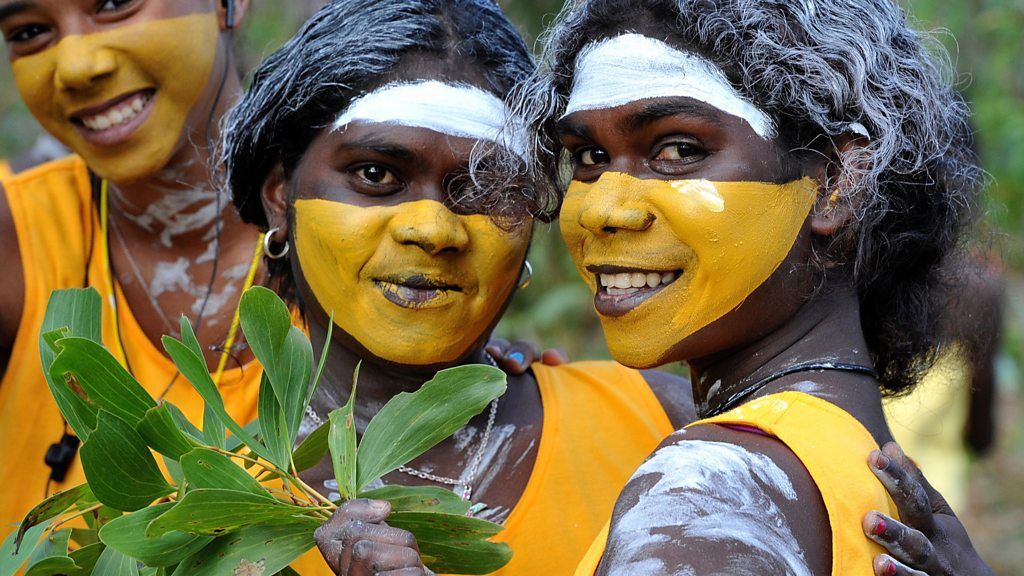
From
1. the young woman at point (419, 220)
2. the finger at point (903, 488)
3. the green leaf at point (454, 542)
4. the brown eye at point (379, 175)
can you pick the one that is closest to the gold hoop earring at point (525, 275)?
the young woman at point (419, 220)

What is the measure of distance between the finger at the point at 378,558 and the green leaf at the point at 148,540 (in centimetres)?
29

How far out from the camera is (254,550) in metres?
1.89

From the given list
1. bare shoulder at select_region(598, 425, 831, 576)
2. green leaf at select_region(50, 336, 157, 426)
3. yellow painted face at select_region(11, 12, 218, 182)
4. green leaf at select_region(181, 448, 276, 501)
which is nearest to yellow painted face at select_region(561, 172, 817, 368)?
bare shoulder at select_region(598, 425, 831, 576)

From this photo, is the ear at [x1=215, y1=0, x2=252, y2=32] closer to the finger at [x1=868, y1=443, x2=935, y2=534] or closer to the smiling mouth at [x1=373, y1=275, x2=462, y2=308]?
the smiling mouth at [x1=373, y1=275, x2=462, y2=308]

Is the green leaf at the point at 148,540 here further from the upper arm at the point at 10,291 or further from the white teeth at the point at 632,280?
the upper arm at the point at 10,291

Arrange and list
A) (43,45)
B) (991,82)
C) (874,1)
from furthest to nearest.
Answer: (991,82) < (43,45) < (874,1)

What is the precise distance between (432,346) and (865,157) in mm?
997

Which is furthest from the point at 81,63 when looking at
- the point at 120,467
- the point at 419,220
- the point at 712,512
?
the point at 712,512

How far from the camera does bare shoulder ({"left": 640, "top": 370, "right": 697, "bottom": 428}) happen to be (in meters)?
2.93

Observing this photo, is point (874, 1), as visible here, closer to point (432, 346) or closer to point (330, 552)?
point (432, 346)

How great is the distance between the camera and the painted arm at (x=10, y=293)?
327 centimetres

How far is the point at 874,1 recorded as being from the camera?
2.26 m

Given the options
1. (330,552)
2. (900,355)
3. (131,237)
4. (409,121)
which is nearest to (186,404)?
(131,237)

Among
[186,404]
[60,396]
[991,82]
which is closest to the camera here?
[60,396]
